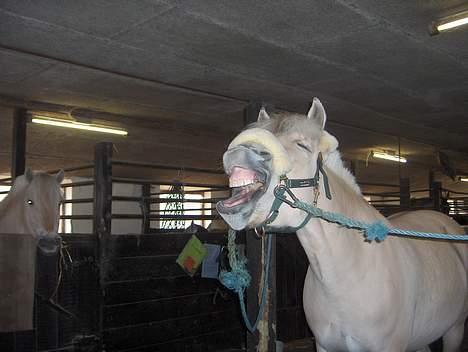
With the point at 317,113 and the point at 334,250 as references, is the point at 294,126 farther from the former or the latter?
the point at 334,250

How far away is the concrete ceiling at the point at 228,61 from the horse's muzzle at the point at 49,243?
1.58 m

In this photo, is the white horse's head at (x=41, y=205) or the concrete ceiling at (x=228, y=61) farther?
the white horse's head at (x=41, y=205)

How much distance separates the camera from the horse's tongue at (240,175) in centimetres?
170

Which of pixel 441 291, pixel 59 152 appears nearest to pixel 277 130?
pixel 441 291

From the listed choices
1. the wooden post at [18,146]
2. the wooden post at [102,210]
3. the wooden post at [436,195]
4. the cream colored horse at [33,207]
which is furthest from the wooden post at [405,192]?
the wooden post at [18,146]

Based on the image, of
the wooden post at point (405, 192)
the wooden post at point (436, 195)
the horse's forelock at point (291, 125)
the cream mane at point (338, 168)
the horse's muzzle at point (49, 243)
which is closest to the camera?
the horse's forelock at point (291, 125)

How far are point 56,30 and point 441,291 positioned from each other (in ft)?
10.4

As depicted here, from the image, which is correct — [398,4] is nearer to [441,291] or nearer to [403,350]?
[441,291]

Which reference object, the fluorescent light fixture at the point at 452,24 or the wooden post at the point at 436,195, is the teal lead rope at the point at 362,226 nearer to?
the fluorescent light fixture at the point at 452,24

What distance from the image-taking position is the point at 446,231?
317 cm

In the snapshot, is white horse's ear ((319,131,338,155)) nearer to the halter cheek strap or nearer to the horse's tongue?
the halter cheek strap

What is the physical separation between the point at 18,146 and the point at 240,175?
14.8 ft

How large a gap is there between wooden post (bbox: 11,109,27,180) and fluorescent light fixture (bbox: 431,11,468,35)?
456 cm

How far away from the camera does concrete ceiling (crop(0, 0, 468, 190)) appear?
10.5 ft
